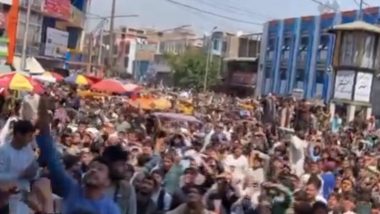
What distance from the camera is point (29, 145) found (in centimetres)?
809

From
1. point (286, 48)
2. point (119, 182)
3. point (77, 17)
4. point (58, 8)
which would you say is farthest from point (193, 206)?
point (77, 17)

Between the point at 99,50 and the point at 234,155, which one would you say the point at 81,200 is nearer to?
the point at 234,155

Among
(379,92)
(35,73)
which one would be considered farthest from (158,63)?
(35,73)

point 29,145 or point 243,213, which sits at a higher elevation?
point 29,145

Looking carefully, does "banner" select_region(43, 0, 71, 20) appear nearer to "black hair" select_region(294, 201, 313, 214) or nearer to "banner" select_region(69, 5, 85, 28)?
"banner" select_region(69, 5, 85, 28)

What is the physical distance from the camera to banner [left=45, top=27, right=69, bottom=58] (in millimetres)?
71875

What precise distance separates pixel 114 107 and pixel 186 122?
10.3 meters

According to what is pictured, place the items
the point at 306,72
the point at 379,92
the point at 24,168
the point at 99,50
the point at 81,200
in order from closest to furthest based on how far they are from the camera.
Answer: the point at 81,200 → the point at 24,168 → the point at 379,92 → the point at 306,72 → the point at 99,50

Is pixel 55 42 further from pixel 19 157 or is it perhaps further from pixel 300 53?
pixel 19 157

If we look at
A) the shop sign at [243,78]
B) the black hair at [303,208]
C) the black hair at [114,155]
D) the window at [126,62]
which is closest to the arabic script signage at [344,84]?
the black hair at [303,208]

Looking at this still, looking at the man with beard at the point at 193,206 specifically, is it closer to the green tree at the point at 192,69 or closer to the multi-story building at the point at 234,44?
the multi-story building at the point at 234,44

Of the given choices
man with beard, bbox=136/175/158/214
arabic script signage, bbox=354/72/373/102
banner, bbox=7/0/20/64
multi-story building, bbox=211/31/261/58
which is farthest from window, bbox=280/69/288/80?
man with beard, bbox=136/175/158/214

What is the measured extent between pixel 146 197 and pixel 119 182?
1.33 m

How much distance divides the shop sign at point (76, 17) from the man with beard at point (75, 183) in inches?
2862
